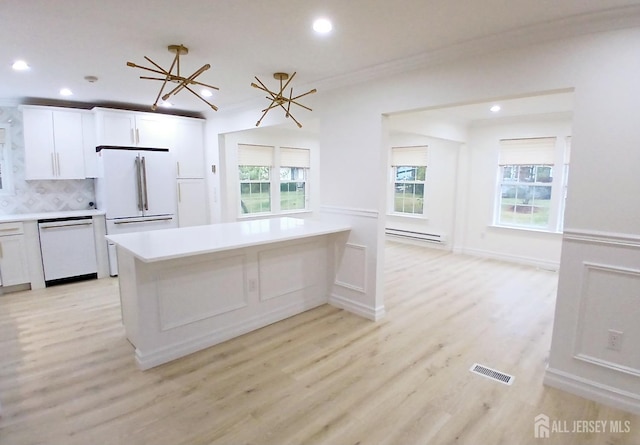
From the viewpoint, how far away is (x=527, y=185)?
19.3 ft

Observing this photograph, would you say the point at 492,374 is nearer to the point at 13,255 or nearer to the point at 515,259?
the point at 515,259

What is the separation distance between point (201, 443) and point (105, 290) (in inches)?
129

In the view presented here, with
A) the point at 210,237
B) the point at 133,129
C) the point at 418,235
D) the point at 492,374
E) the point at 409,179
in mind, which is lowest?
the point at 492,374

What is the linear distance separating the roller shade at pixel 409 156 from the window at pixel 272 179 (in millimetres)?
1870

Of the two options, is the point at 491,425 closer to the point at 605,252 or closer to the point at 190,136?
the point at 605,252

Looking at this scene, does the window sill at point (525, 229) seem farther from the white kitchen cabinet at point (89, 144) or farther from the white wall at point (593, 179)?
the white kitchen cabinet at point (89, 144)

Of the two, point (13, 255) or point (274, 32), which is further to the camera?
point (13, 255)

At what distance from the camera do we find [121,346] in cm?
299

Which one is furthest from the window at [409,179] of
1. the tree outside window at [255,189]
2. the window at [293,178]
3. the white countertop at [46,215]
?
the white countertop at [46,215]

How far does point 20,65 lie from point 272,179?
4.22m

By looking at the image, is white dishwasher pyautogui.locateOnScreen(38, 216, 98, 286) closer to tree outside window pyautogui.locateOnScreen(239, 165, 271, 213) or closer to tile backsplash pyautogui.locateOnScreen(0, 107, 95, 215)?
tile backsplash pyautogui.locateOnScreen(0, 107, 95, 215)

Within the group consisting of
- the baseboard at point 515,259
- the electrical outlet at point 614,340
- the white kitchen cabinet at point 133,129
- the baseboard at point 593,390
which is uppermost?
the white kitchen cabinet at point 133,129

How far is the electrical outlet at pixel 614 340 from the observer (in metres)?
2.26

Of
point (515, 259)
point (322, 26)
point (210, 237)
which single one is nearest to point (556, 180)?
point (515, 259)
